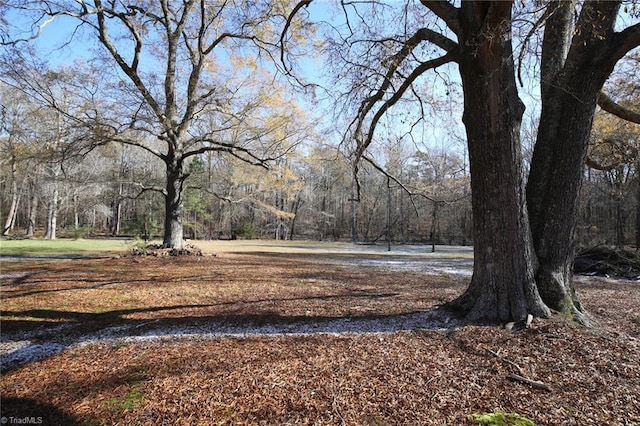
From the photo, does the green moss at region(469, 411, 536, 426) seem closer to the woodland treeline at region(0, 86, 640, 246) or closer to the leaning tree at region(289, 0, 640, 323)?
the leaning tree at region(289, 0, 640, 323)

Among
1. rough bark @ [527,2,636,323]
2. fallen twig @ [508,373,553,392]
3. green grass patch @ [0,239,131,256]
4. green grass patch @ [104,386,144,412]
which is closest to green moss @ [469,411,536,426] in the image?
fallen twig @ [508,373,553,392]

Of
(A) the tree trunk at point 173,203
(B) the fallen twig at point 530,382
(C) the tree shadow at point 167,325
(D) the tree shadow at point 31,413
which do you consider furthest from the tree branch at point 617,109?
(A) the tree trunk at point 173,203

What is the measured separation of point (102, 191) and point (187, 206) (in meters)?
9.98

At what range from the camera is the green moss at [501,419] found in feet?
7.30

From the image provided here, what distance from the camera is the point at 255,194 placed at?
2783 cm

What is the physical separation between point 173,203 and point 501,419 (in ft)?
48.9

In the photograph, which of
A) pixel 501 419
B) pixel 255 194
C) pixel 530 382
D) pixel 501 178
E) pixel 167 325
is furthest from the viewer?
pixel 255 194

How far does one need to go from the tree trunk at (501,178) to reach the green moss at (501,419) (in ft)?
6.64

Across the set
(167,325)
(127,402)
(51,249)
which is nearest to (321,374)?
(127,402)

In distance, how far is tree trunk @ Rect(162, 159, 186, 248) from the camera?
15.0m

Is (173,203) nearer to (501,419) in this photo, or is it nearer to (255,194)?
(255,194)

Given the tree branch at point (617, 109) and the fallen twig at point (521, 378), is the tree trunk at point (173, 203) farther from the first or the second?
the fallen twig at point (521, 378)

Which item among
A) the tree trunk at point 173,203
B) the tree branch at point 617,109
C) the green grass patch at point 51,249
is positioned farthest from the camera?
the green grass patch at point 51,249

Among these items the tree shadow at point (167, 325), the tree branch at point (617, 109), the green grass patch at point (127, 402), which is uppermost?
the tree branch at point (617, 109)
